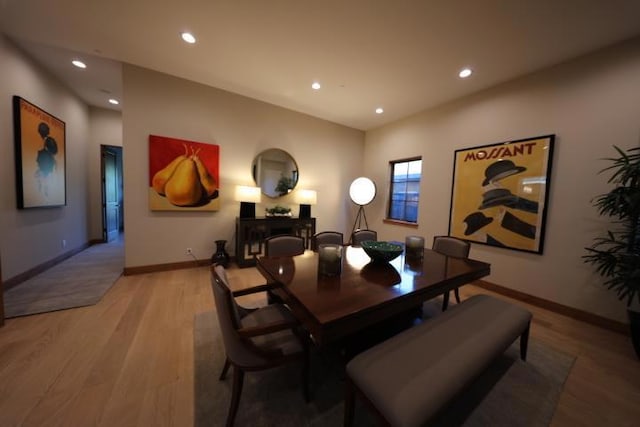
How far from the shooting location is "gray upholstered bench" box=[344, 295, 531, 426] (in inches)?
36.3

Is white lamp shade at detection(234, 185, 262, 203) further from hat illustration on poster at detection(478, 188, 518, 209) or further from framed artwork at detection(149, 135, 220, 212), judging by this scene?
hat illustration on poster at detection(478, 188, 518, 209)

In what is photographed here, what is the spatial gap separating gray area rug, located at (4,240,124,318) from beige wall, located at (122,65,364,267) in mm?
473

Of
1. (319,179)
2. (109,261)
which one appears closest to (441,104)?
(319,179)

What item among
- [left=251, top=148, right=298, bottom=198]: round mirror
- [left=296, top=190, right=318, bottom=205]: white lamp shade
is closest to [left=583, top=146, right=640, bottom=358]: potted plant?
[left=296, top=190, right=318, bottom=205]: white lamp shade

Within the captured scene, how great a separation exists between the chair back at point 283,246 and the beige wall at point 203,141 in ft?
6.06

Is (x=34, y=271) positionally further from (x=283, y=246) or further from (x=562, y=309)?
(x=562, y=309)

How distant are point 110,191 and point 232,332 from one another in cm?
631

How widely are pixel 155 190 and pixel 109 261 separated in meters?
1.68

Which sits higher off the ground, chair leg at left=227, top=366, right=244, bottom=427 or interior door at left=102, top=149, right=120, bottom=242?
interior door at left=102, top=149, right=120, bottom=242

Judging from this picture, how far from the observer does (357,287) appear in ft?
4.50

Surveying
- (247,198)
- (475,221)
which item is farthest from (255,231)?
(475,221)

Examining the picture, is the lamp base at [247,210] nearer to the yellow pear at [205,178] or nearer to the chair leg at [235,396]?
the yellow pear at [205,178]

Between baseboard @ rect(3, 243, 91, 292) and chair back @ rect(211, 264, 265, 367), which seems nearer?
chair back @ rect(211, 264, 265, 367)

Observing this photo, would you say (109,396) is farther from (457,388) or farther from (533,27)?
(533,27)
